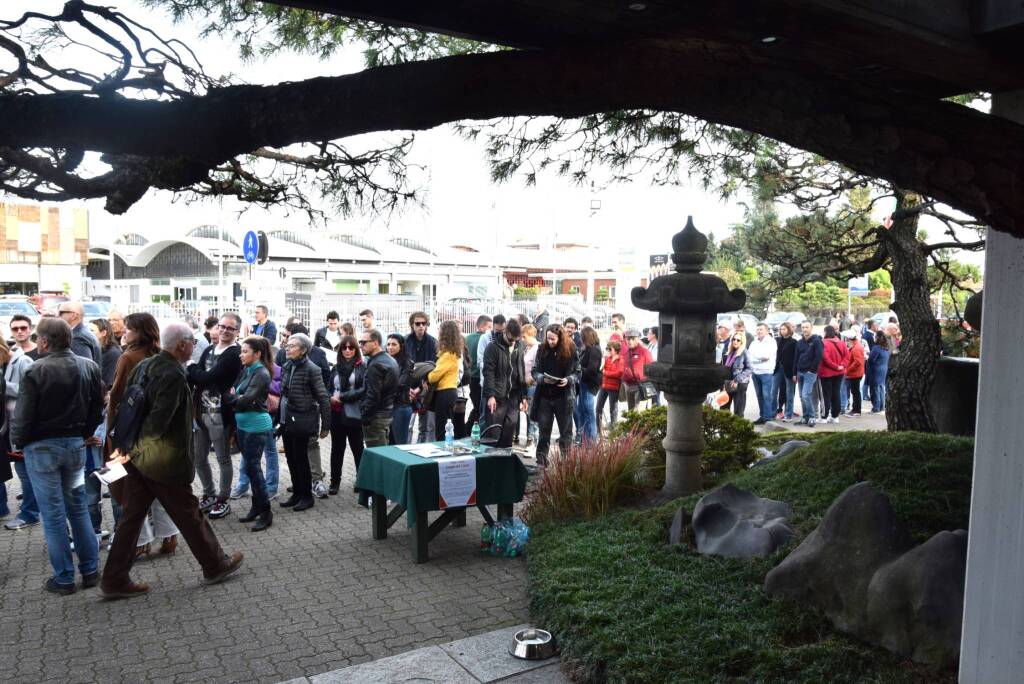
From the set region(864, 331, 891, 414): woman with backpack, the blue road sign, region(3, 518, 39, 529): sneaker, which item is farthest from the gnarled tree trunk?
the blue road sign

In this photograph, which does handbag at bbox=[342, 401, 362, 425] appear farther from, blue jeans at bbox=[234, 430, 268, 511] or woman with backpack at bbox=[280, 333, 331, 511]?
blue jeans at bbox=[234, 430, 268, 511]

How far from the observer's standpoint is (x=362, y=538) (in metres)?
7.83

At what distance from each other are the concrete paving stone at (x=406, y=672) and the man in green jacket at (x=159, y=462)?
6.60 feet

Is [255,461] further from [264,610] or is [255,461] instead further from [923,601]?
[923,601]

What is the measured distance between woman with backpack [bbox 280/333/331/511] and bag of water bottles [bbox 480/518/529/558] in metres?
2.43

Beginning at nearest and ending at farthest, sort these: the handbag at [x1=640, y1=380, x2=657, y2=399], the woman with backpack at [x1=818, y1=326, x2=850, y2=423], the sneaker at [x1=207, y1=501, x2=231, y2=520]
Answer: the sneaker at [x1=207, y1=501, x2=231, y2=520]
the handbag at [x1=640, y1=380, x2=657, y2=399]
the woman with backpack at [x1=818, y1=326, x2=850, y2=423]

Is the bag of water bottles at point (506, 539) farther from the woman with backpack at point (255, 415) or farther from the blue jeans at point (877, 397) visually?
the blue jeans at point (877, 397)

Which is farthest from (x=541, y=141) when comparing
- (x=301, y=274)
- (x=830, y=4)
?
(x=301, y=274)

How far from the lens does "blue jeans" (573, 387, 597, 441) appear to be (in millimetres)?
12102

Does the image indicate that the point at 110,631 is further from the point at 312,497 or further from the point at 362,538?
the point at 312,497

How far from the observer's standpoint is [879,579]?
465 cm

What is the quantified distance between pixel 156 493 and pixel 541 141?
3.80 meters

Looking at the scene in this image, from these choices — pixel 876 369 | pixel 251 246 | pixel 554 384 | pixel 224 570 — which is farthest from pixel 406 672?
pixel 876 369

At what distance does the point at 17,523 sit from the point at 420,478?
431 centimetres
